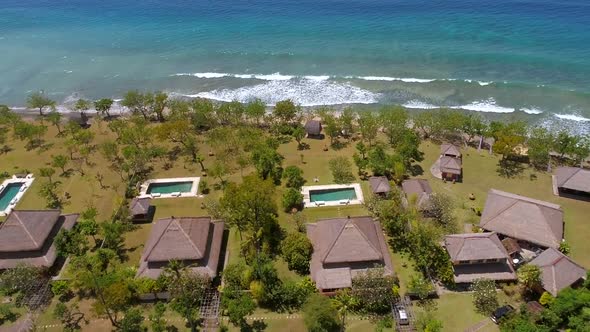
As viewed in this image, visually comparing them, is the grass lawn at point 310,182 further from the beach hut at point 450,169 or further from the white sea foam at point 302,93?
the white sea foam at point 302,93

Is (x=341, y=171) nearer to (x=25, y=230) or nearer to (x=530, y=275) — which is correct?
(x=530, y=275)

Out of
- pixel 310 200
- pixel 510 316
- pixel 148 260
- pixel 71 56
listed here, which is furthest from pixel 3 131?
pixel 510 316

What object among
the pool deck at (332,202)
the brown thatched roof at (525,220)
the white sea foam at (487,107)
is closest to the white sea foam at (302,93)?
the white sea foam at (487,107)

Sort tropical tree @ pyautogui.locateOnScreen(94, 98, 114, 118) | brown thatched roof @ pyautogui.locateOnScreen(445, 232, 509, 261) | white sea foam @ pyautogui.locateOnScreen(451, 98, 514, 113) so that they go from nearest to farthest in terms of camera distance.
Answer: brown thatched roof @ pyautogui.locateOnScreen(445, 232, 509, 261), tropical tree @ pyautogui.locateOnScreen(94, 98, 114, 118), white sea foam @ pyautogui.locateOnScreen(451, 98, 514, 113)

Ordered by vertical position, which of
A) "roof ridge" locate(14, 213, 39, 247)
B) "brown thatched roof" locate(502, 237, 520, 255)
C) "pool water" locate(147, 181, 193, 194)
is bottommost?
"brown thatched roof" locate(502, 237, 520, 255)

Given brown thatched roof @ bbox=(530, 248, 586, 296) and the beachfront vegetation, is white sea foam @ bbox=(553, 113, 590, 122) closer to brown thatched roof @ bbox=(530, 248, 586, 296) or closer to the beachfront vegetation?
the beachfront vegetation

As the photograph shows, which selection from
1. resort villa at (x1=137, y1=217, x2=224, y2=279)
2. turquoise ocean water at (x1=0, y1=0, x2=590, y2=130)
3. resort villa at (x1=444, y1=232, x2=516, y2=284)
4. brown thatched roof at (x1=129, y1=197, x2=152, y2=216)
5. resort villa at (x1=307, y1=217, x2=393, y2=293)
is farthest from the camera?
turquoise ocean water at (x1=0, y1=0, x2=590, y2=130)

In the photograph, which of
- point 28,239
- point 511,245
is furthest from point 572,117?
point 28,239

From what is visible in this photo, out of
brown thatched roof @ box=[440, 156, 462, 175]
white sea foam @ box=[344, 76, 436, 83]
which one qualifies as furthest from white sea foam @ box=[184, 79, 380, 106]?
brown thatched roof @ box=[440, 156, 462, 175]
